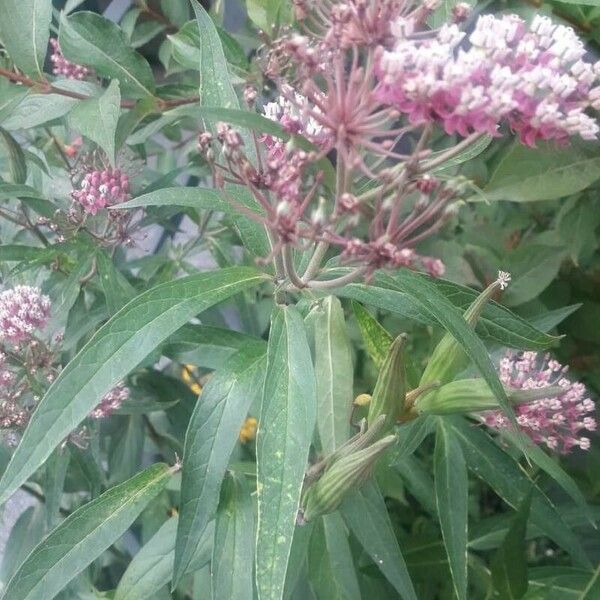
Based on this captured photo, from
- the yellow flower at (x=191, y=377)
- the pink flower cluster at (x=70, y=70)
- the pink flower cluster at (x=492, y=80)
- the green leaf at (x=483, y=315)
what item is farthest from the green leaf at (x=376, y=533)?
the pink flower cluster at (x=70, y=70)

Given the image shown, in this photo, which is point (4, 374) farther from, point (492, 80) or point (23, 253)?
point (492, 80)

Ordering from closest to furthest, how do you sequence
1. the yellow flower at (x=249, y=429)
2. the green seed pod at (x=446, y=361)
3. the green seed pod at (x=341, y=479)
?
the green seed pod at (x=341, y=479)
the green seed pod at (x=446, y=361)
the yellow flower at (x=249, y=429)

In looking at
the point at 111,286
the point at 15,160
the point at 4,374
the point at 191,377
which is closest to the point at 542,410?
the point at 111,286

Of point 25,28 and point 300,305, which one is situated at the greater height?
point 25,28

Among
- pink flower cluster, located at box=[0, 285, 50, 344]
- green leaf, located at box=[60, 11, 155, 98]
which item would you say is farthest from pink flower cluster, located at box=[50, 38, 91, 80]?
pink flower cluster, located at box=[0, 285, 50, 344]

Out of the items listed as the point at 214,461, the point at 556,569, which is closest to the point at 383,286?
the point at 214,461

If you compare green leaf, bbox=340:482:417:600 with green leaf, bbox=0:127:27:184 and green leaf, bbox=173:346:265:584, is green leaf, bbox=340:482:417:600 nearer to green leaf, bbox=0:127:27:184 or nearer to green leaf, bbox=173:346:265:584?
green leaf, bbox=173:346:265:584

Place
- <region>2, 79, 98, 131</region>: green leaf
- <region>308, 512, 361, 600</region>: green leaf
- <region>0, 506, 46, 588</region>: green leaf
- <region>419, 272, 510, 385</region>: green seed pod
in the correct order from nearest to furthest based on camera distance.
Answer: <region>419, 272, 510, 385</region>: green seed pod
<region>308, 512, 361, 600</region>: green leaf
<region>2, 79, 98, 131</region>: green leaf
<region>0, 506, 46, 588</region>: green leaf

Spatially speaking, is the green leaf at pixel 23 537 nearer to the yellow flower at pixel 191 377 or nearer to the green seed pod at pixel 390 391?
the yellow flower at pixel 191 377
